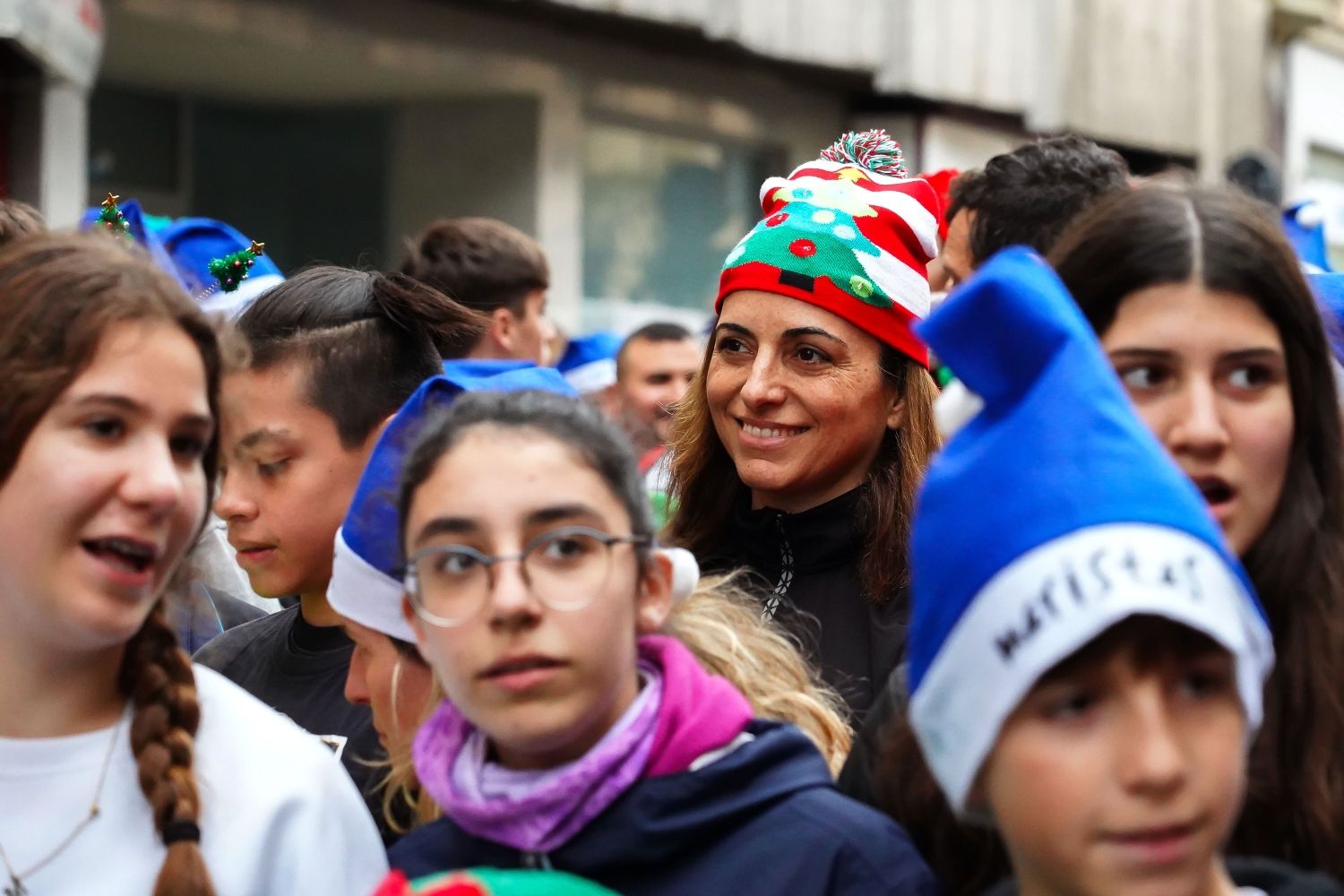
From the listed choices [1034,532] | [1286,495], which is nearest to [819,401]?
[1286,495]

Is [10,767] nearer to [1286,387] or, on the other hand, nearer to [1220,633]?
[1220,633]

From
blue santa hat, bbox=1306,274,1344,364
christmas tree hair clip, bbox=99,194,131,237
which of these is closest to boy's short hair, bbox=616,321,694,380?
christmas tree hair clip, bbox=99,194,131,237

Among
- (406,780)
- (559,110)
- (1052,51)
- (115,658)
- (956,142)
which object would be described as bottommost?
(406,780)

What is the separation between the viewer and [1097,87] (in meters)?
15.6

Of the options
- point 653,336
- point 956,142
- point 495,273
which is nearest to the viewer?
point 495,273

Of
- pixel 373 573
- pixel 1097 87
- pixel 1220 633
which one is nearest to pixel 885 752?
pixel 1220 633

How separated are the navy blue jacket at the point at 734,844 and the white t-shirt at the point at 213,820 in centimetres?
16

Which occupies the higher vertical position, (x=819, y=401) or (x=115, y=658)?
(x=819, y=401)

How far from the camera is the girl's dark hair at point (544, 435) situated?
262cm

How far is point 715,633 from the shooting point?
9.70 feet

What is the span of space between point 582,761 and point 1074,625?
0.71m

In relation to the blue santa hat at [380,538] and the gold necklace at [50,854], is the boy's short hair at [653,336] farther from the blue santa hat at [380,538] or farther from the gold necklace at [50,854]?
the gold necklace at [50,854]

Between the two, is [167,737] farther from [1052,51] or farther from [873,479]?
[1052,51]

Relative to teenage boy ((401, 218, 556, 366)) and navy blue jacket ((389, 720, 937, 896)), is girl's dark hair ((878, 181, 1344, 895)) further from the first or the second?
teenage boy ((401, 218, 556, 366))
